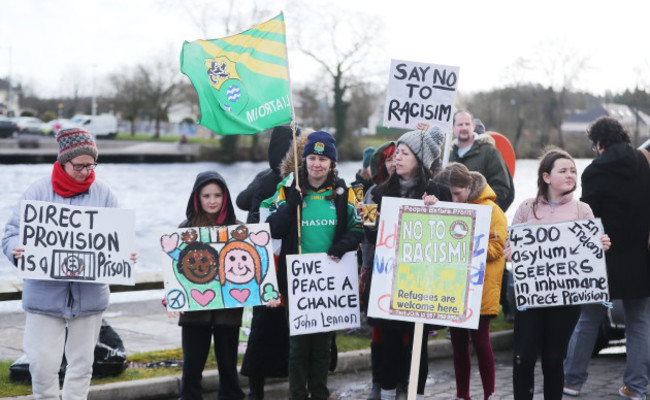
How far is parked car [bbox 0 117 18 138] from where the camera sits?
6880cm

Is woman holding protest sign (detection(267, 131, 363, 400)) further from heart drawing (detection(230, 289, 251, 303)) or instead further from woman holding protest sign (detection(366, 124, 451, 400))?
heart drawing (detection(230, 289, 251, 303))

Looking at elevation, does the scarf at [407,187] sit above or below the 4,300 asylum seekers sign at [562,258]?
above

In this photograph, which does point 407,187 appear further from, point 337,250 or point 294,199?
point 294,199

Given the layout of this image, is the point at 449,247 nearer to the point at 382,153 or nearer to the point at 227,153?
the point at 382,153

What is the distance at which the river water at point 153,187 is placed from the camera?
25.6 meters

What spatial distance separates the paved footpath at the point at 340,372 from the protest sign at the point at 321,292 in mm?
1222

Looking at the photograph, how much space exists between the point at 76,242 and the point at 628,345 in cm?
428

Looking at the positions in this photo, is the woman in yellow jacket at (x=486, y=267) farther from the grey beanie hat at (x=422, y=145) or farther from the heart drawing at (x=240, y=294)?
the heart drawing at (x=240, y=294)

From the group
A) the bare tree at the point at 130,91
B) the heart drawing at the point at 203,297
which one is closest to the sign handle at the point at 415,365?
the heart drawing at the point at 203,297

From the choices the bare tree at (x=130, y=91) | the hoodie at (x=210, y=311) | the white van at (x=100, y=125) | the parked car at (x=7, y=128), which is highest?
the bare tree at (x=130, y=91)

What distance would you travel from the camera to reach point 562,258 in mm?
5594

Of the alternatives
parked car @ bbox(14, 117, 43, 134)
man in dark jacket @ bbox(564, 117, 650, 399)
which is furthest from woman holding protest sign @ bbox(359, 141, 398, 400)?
parked car @ bbox(14, 117, 43, 134)

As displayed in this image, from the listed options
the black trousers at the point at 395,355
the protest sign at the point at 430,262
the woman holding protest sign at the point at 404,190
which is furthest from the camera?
the black trousers at the point at 395,355

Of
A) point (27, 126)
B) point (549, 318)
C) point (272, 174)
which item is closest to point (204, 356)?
point (272, 174)
